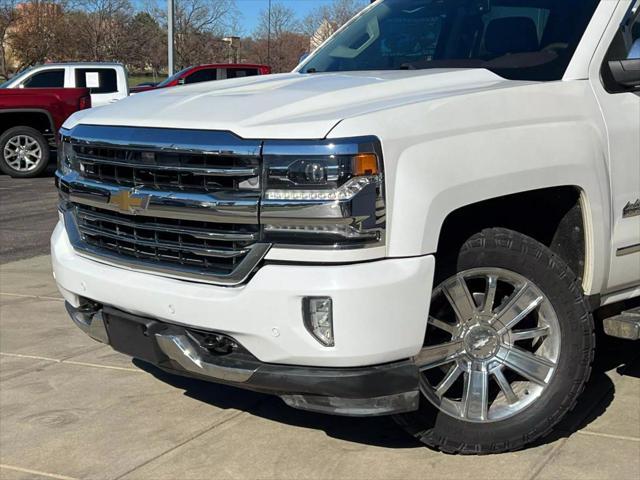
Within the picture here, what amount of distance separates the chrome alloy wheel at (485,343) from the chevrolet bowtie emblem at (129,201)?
1268mm

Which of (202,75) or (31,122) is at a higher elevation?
(202,75)

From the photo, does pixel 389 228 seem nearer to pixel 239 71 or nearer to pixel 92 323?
pixel 92 323

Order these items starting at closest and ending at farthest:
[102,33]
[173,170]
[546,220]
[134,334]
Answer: [173,170], [134,334], [546,220], [102,33]

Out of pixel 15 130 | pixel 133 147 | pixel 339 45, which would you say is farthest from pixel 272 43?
pixel 133 147

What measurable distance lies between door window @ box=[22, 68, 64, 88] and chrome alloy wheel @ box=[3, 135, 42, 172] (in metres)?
2.05

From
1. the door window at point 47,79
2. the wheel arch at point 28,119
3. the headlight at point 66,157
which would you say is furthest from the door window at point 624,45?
the door window at point 47,79

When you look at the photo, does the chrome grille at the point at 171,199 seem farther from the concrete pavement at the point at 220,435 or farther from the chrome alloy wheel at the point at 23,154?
the chrome alloy wheel at the point at 23,154

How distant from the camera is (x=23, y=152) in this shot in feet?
51.6

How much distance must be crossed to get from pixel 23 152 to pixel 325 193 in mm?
13293

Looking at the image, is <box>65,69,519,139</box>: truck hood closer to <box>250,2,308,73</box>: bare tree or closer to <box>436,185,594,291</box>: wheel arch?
<box>436,185,594,291</box>: wheel arch

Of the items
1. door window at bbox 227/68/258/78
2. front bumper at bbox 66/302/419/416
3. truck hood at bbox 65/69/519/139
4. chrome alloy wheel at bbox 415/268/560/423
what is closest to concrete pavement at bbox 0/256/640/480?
chrome alloy wheel at bbox 415/268/560/423

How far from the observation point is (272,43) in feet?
110

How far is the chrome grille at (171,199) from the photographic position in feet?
11.8

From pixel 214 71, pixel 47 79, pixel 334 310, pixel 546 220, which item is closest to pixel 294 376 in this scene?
pixel 334 310
